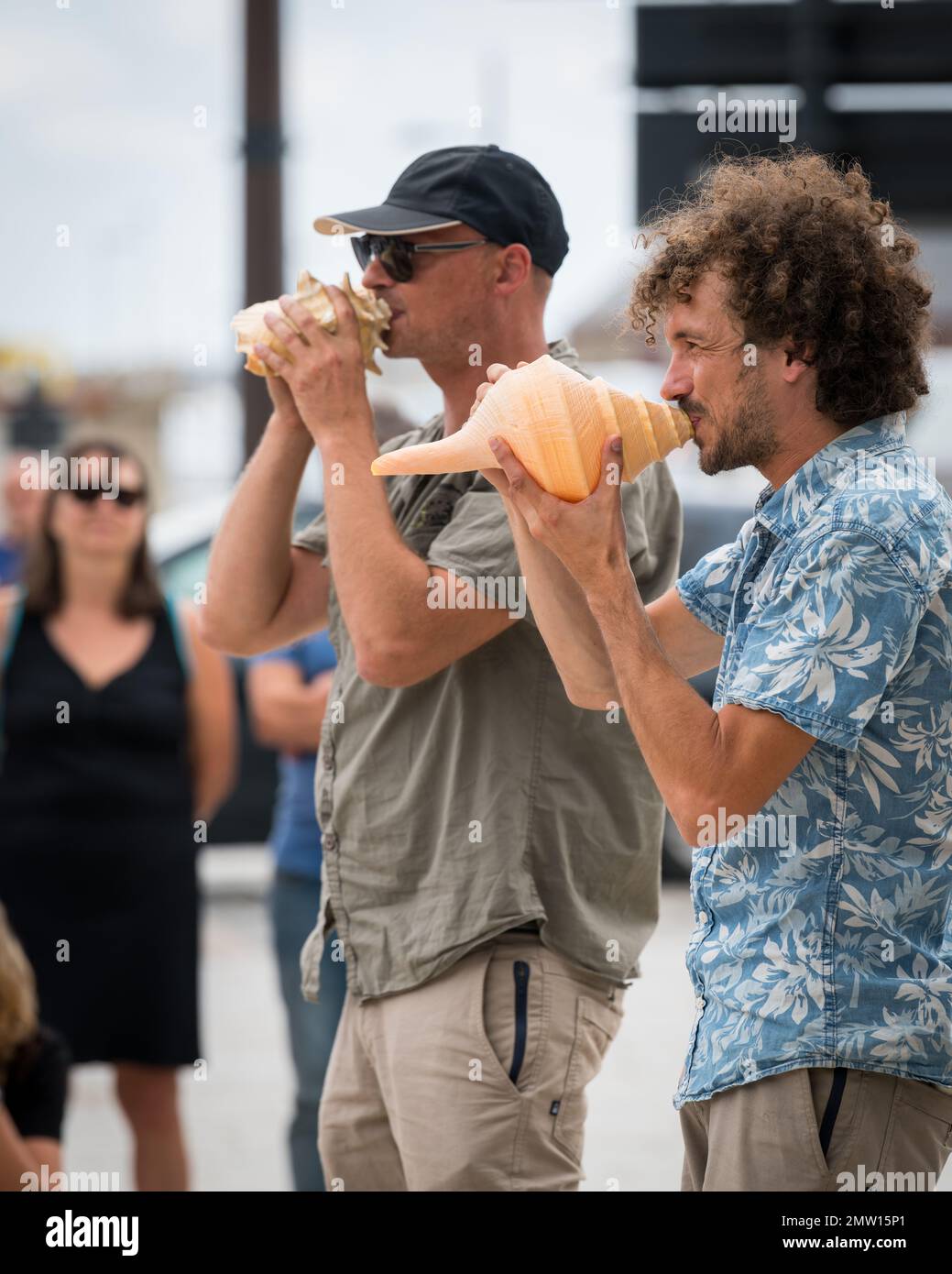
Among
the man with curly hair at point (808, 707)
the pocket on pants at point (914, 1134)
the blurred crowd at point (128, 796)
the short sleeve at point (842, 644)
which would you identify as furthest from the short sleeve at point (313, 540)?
the pocket on pants at point (914, 1134)

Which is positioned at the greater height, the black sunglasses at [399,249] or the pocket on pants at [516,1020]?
the black sunglasses at [399,249]

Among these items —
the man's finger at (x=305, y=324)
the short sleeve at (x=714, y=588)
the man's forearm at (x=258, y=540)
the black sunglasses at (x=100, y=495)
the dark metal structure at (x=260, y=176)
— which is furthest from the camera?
the dark metal structure at (x=260, y=176)

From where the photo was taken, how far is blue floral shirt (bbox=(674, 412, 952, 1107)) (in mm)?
1772

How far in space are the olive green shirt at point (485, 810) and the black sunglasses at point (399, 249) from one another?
0.34 metres

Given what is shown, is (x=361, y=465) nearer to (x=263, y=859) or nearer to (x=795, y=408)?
(x=795, y=408)

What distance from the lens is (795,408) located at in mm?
1946

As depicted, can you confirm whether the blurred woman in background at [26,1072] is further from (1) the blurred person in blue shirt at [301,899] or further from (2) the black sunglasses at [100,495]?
(2) the black sunglasses at [100,495]

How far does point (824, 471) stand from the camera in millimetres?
1907

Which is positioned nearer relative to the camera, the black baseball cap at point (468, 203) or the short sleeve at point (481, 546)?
the short sleeve at point (481, 546)

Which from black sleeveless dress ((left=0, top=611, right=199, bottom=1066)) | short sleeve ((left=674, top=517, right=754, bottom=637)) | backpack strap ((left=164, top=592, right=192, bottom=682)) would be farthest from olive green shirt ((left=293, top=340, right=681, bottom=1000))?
backpack strap ((left=164, top=592, right=192, bottom=682))

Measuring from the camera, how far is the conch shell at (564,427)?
193 centimetres

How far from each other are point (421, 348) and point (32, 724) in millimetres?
1991

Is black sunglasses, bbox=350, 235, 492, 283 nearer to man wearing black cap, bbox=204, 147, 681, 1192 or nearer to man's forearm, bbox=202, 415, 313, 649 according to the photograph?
man wearing black cap, bbox=204, 147, 681, 1192
